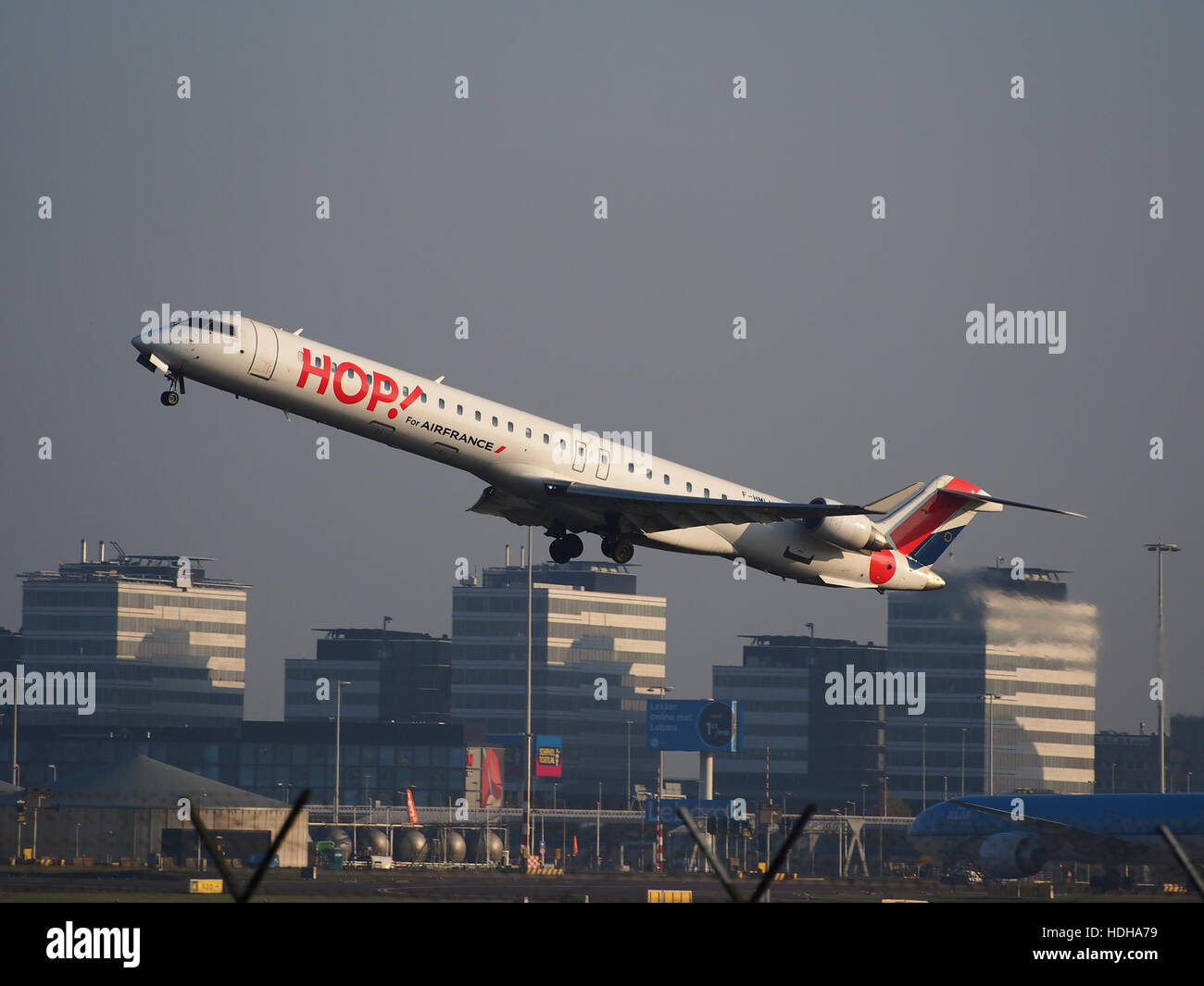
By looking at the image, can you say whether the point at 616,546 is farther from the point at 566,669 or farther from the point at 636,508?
the point at 566,669

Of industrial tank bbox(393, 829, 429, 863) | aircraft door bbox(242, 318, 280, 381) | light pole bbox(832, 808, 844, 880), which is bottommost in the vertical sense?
industrial tank bbox(393, 829, 429, 863)

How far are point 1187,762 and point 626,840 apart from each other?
62.6 meters

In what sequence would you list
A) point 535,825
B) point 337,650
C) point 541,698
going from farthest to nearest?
point 337,650, point 541,698, point 535,825

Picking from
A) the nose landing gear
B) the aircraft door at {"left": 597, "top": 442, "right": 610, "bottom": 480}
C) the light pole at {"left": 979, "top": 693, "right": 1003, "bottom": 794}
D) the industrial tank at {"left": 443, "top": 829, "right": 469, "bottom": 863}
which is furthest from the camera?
the light pole at {"left": 979, "top": 693, "right": 1003, "bottom": 794}

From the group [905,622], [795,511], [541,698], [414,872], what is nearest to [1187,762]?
[905,622]

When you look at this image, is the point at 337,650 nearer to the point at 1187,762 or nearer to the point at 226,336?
the point at 1187,762

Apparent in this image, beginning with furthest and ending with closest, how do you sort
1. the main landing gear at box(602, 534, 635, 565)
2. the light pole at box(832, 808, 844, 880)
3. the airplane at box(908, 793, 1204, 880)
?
1. the light pole at box(832, 808, 844, 880)
2. the airplane at box(908, 793, 1204, 880)
3. the main landing gear at box(602, 534, 635, 565)

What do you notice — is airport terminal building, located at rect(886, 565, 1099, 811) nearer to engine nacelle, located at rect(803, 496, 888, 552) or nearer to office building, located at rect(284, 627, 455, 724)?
engine nacelle, located at rect(803, 496, 888, 552)

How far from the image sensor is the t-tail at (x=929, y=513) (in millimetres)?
49625

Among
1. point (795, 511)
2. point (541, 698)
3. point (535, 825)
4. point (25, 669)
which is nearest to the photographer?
point (795, 511)

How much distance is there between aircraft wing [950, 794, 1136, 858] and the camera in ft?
178

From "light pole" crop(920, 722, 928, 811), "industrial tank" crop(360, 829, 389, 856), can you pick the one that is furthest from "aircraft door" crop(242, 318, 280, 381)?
"light pole" crop(920, 722, 928, 811)
